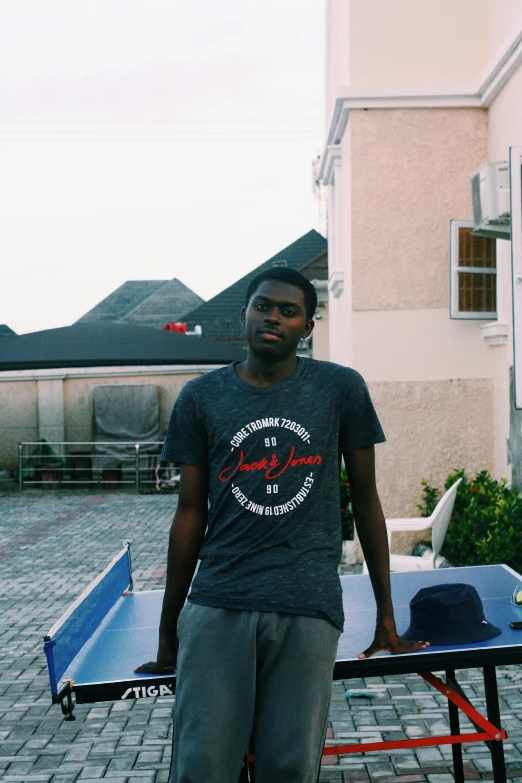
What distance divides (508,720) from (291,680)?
2721mm

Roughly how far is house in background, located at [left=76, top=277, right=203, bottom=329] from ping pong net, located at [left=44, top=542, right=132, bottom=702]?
113 feet

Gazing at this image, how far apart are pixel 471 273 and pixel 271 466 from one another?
6.55 metres

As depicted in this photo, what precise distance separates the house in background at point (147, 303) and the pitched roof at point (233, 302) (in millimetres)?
9877

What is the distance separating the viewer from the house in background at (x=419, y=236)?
29.2ft

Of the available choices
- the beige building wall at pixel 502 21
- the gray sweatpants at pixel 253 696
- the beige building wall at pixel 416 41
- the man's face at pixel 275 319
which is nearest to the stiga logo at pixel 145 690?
the gray sweatpants at pixel 253 696

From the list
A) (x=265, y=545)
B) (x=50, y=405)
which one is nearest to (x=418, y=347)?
(x=265, y=545)

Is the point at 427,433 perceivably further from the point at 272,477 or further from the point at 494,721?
the point at 272,477

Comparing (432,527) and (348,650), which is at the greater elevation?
(348,650)

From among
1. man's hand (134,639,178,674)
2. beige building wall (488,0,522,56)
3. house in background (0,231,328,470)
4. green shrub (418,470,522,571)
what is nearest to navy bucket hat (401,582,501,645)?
man's hand (134,639,178,674)

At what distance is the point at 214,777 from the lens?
100 inches

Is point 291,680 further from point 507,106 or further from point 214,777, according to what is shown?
point 507,106

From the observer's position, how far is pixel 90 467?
19.3 metres

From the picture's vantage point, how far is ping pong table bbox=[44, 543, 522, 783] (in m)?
2.96

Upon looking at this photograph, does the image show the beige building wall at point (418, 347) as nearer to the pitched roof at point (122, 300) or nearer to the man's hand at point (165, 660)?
the man's hand at point (165, 660)
